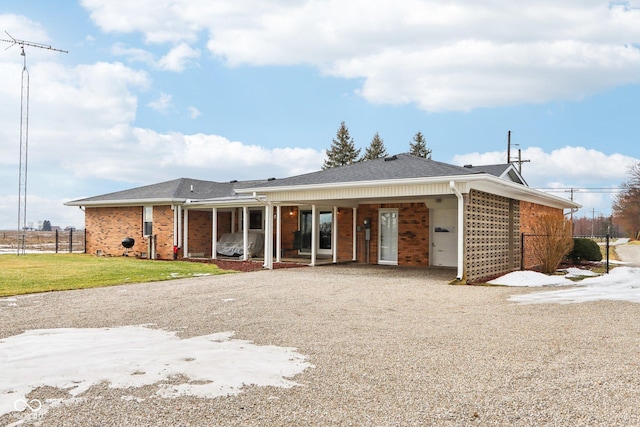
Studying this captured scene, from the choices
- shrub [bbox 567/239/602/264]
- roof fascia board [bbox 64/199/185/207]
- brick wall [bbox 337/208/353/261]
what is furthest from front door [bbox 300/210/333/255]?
shrub [bbox 567/239/602/264]

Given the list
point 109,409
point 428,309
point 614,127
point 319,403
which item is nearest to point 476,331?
point 428,309

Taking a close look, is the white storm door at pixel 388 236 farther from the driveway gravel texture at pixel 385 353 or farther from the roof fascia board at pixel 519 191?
the driveway gravel texture at pixel 385 353

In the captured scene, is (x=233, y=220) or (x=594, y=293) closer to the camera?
(x=594, y=293)

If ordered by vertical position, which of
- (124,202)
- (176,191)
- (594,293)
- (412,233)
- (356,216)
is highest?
(176,191)

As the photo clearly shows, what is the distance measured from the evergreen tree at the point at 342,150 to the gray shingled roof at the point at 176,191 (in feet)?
→ 78.8

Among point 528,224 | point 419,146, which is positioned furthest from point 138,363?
point 419,146

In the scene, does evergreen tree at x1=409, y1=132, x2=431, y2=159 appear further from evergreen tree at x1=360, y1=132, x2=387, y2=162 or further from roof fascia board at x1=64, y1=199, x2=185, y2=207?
roof fascia board at x1=64, y1=199, x2=185, y2=207

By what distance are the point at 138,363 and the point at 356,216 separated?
12.9 m

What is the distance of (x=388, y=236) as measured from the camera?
645 inches

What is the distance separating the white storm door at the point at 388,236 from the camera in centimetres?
1616

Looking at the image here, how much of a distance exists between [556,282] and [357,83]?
1128cm

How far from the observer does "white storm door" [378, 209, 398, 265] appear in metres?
16.2

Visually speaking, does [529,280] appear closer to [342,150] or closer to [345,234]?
[345,234]

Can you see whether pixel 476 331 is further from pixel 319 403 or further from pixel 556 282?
pixel 556 282
